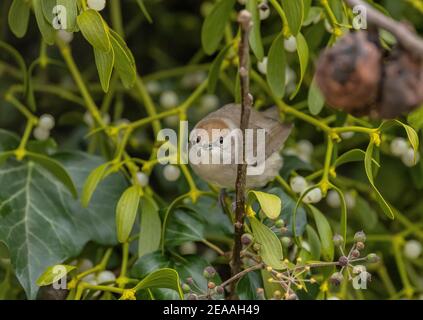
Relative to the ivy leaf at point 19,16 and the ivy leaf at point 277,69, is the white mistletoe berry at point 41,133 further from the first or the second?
the ivy leaf at point 277,69

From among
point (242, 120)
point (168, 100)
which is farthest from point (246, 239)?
point (168, 100)

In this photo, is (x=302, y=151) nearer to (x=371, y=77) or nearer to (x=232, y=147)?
(x=232, y=147)

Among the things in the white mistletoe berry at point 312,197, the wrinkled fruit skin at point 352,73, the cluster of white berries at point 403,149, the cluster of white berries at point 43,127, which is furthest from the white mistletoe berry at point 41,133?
the wrinkled fruit skin at point 352,73

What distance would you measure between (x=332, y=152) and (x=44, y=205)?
1.34 ft

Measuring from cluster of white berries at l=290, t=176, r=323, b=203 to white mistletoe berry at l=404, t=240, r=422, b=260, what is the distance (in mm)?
279

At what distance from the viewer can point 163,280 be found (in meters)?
0.86

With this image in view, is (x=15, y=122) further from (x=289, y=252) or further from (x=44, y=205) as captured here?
(x=289, y=252)

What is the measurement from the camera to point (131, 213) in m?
0.95

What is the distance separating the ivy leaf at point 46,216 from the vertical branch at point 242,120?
259 millimetres
